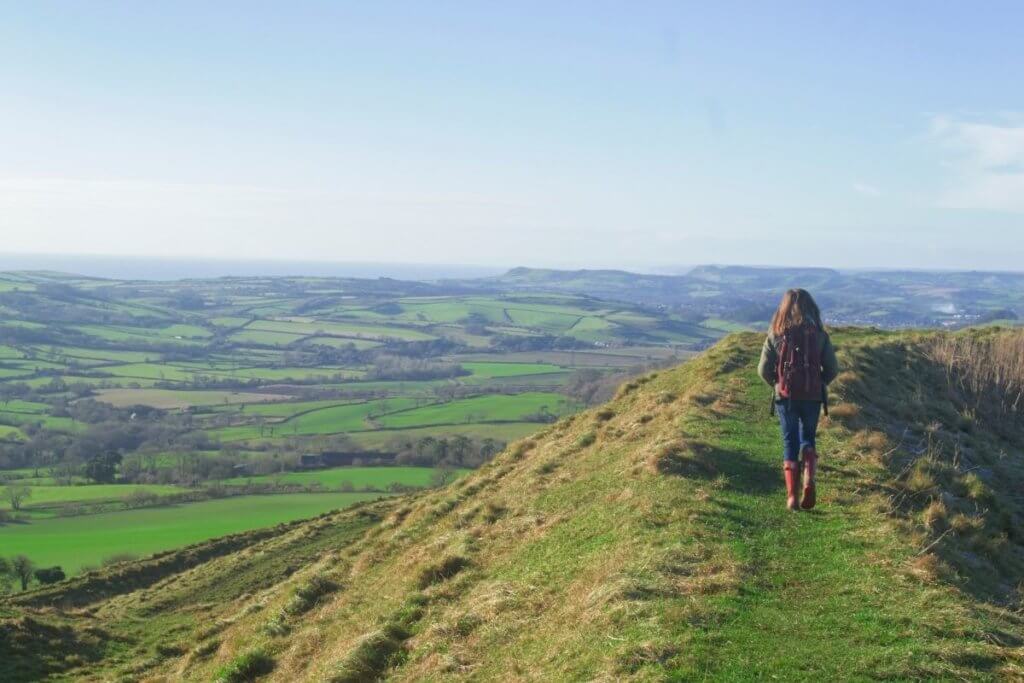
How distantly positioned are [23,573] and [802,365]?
40418mm

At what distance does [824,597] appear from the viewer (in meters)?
8.96

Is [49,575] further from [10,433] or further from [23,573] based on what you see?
[10,433]

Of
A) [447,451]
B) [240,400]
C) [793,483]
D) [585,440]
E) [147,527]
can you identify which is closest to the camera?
[793,483]

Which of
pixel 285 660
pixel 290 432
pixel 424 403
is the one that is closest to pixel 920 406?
pixel 285 660

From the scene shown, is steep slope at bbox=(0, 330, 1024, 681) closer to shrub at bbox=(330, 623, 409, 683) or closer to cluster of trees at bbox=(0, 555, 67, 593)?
shrub at bbox=(330, 623, 409, 683)

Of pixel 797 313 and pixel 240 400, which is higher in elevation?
pixel 797 313

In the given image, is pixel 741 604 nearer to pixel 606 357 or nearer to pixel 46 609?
pixel 46 609

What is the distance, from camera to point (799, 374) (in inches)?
453

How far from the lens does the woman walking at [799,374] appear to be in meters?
11.5

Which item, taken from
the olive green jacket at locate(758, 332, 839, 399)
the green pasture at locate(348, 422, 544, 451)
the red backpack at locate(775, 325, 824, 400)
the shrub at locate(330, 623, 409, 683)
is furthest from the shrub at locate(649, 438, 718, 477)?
the green pasture at locate(348, 422, 544, 451)

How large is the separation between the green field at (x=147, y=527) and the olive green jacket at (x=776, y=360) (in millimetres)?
38973

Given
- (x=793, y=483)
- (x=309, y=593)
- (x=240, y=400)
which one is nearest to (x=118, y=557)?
(x=309, y=593)

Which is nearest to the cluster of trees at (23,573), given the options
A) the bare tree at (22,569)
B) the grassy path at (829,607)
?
the bare tree at (22,569)

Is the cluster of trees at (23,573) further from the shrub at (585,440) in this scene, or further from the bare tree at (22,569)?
the shrub at (585,440)
